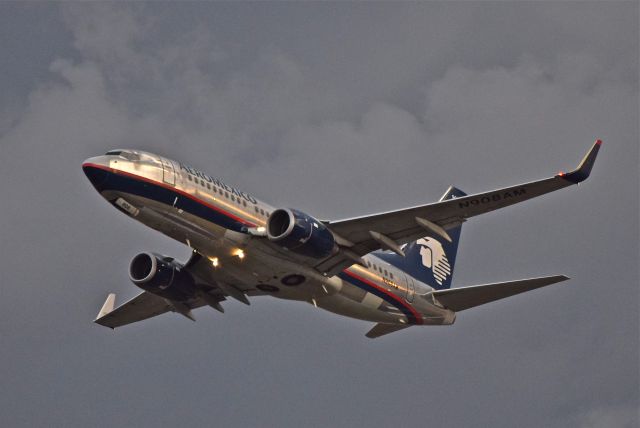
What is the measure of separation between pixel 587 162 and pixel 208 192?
1773cm

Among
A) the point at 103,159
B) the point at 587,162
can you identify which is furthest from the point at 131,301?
the point at 587,162

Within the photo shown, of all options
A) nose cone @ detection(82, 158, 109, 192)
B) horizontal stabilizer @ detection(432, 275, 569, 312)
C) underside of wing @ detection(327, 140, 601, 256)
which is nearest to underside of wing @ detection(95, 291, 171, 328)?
nose cone @ detection(82, 158, 109, 192)

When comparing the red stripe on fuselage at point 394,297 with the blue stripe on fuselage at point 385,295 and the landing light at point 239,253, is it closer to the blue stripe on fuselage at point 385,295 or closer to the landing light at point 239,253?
the blue stripe on fuselage at point 385,295

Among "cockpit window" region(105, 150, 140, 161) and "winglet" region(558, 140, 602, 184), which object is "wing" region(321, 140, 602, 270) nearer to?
"winglet" region(558, 140, 602, 184)

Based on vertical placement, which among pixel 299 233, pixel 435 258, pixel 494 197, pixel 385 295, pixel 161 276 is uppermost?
pixel 435 258

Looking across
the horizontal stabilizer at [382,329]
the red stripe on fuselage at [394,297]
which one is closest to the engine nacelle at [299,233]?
the red stripe on fuselage at [394,297]

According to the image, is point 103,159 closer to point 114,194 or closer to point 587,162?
point 114,194

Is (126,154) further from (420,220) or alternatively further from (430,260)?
(430,260)

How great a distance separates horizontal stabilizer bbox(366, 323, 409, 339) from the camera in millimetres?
65625

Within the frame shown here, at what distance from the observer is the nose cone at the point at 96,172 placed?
55.4 meters

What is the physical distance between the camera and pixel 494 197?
177ft

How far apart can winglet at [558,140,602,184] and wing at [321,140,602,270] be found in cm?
39

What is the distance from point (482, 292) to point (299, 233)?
40.7ft

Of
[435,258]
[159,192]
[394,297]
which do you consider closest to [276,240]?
[159,192]
